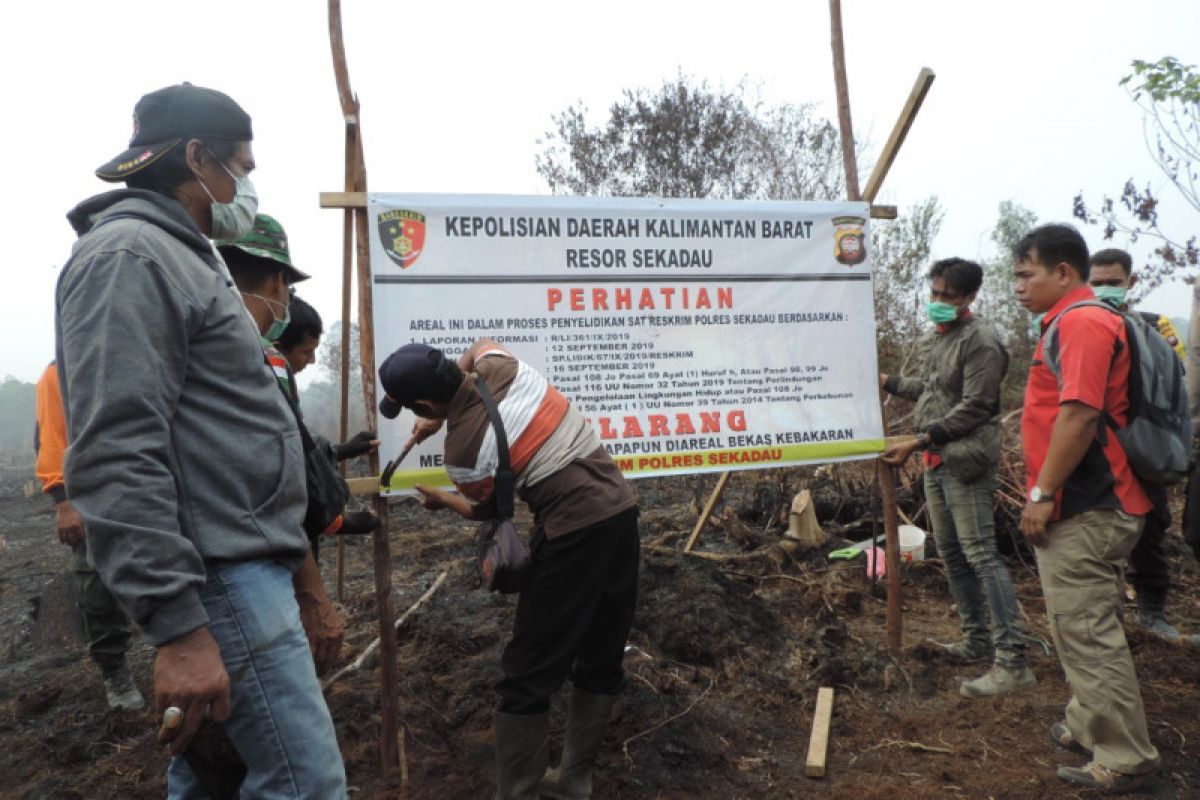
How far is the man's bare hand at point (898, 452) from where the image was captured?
405 cm

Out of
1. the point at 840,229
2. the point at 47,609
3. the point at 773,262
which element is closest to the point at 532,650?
the point at 773,262

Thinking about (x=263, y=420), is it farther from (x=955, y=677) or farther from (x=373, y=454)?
(x=955, y=677)

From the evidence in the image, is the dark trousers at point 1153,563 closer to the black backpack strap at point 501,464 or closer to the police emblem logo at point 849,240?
the police emblem logo at point 849,240

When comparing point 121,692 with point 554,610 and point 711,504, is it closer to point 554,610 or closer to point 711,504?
point 554,610

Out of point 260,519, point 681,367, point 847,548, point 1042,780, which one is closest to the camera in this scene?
point 260,519

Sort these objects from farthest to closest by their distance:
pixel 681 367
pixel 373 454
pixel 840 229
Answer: pixel 840 229 < pixel 681 367 < pixel 373 454

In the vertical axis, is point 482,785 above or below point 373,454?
below

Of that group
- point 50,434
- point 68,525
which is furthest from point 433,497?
point 50,434

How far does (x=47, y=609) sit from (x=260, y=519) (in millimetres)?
5410

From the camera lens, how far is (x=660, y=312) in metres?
3.82

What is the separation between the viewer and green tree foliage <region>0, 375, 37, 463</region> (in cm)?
3126

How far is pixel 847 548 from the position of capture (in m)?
6.33

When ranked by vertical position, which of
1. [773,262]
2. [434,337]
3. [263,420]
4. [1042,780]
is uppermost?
[773,262]

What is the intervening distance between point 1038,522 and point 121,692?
14.0 ft
